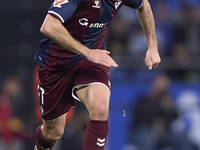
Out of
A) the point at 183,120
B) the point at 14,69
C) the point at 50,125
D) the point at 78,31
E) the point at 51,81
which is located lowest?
the point at 183,120

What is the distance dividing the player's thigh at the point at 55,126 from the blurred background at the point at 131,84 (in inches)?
90.6

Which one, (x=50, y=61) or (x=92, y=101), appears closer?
(x=92, y=101)

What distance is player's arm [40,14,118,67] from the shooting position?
401 cm

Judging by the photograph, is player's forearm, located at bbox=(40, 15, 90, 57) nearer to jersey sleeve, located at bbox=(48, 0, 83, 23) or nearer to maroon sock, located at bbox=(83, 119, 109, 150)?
jersey sleeve, located at bbox=(48, 0, 83, 23)

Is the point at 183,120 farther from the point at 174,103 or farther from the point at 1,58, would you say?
the point at 1,58

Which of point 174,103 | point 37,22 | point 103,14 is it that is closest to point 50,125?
point 103,14

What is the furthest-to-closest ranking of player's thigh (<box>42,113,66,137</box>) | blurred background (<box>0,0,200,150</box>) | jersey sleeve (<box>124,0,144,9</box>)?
blurred background (<box>0,0,200,150</box>) < player's thigh (<box>42,113,66,137</box>) < jersey sleeve (<box>124,0,144,9</box>)

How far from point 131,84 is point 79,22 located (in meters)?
3.81

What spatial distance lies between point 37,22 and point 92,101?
4.76 meters

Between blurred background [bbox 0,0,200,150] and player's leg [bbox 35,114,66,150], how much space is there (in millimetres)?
2090

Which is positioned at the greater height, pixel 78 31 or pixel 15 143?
pixel 78 31

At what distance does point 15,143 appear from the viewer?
7535 mm

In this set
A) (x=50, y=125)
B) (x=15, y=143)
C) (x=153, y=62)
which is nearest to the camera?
(x=153, y=62)

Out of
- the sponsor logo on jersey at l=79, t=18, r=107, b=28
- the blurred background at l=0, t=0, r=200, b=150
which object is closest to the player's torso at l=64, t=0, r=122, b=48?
the sponsor logo on jersey at l=79, t=18, r=107, b=28
